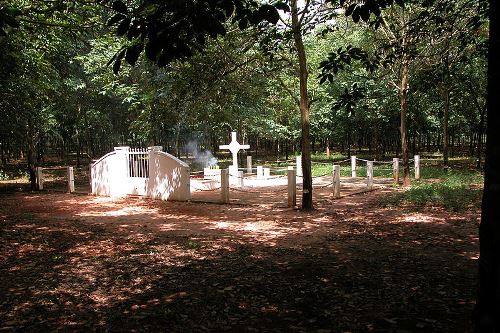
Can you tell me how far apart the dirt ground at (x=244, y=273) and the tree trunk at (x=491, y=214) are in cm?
101

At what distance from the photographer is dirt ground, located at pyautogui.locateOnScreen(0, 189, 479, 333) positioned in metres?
4.44

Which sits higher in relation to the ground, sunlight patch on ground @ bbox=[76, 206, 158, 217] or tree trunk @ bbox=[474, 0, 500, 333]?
tree trunk @ bbox=[474, 0, 500, 333]

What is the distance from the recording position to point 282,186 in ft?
61.8

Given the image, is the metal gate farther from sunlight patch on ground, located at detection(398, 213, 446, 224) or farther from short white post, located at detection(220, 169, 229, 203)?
sunlight patch on ground, located at detection(398, 213, 446, 224)

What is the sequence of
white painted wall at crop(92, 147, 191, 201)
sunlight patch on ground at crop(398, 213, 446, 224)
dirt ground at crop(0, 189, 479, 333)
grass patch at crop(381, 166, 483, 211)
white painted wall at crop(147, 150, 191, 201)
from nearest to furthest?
dirt ground at crop(0, 189, 479, 333) < sunlight patch on ground at crop(398, 213, 446, 224) < grass patch at crop(381, 166, 483, 211) < white painted wall at crop(147, 150, 191, 201) < white painted wall at crop(92, 147, 191, 201)

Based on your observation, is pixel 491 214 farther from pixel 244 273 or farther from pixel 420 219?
pixel 420 219

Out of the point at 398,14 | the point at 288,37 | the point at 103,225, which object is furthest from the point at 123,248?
the point at 398,14

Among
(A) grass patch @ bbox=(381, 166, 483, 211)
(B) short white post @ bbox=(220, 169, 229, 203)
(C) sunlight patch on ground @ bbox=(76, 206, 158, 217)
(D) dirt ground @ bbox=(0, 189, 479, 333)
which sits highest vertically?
(B) short white post @ bbox=(220, 169, 229, 203)

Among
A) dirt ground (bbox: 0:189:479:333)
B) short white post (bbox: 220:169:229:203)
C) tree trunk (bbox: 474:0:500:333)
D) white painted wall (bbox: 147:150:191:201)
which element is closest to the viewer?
tree trunk (bbox: 474:0:500:333)

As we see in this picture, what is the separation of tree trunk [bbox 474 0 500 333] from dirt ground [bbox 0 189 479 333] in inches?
39.9

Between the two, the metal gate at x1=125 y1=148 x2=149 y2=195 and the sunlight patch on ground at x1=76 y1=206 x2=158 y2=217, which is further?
the metal gate at x1=125 y1=148 x2=149 y2=195

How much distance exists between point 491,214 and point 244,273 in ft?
12.6

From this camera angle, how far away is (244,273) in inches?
243

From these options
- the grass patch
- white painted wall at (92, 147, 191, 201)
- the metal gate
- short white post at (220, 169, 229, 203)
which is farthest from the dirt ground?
the metal gate
